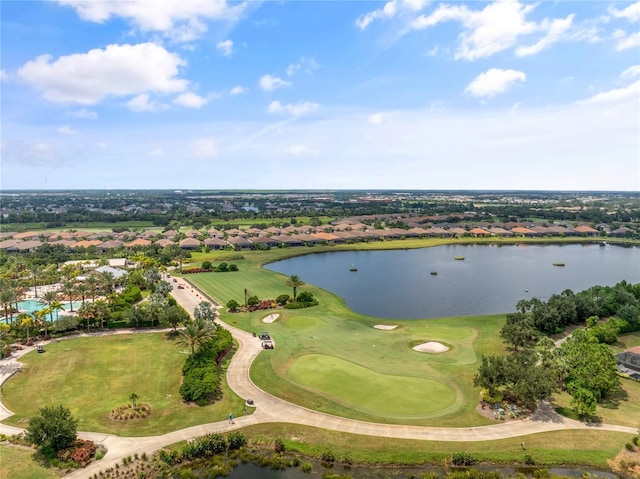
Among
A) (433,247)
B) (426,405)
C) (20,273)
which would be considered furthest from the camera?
(433,247)

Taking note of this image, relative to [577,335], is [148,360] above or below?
below

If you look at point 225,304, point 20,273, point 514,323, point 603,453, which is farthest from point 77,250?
point 603,453

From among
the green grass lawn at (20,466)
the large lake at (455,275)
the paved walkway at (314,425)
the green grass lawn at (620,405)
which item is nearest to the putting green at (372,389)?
the paved walkway at (314,425)

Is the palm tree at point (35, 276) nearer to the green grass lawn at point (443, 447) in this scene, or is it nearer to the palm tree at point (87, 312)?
the palm tree at point (87, 312)

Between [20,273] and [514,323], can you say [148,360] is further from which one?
[20,273]

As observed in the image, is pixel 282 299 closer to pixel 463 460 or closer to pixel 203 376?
pixel 203 376

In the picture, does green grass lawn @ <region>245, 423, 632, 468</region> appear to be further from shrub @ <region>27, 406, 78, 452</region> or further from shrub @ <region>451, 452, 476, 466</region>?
shrub @ <region>27, 406, 78, 452</region>

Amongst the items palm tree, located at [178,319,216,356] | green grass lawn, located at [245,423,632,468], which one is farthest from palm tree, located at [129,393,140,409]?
green grass lawn, located at [245,423,632,468]

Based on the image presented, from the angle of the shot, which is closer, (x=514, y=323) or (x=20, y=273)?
(x=514, y=323)

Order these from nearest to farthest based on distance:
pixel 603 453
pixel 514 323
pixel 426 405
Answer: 1. pixel 603 453
2. pixel 426 405
3. pixel 514 323
